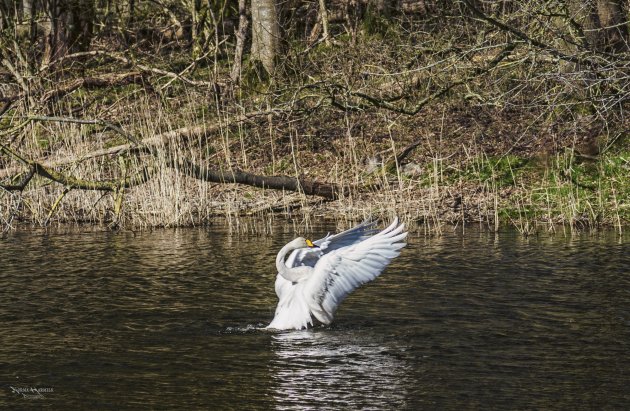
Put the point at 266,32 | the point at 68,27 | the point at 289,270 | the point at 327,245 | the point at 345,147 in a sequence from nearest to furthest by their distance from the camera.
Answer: the point at 289,270 → the point at 327,245 → the point at 345,147 → the point at 266,32 → the point at 68,27

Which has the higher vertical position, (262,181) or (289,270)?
(262,181)

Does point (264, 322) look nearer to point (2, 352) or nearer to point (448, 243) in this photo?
point (2, 352)

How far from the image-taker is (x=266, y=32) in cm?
2069

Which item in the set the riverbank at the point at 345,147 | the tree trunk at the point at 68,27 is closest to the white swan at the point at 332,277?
the riverbank at the point at 345,147

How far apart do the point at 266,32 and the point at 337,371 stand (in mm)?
14405

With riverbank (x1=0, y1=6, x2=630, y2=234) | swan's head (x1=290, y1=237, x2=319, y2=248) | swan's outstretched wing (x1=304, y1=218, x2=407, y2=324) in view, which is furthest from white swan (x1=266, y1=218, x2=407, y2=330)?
riverbank (x1=0, y1=6, x2=630, y2=234)

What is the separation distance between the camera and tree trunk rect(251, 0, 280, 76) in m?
20.7

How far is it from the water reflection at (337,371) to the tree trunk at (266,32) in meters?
12.9

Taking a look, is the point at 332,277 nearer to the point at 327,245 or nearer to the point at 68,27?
the point at 327,245

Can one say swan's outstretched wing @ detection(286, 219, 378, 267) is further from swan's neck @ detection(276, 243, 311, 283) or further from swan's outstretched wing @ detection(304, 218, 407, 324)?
swan's outstretched wing @ detection(304, 218, 407, 324)

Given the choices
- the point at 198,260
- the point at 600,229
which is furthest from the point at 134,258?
the point at 600,229

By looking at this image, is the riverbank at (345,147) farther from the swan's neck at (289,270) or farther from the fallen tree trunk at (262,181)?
the swan's neck at (289,270)

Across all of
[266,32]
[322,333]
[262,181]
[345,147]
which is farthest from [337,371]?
[266,32]

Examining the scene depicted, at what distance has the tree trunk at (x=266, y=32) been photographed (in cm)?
2070
